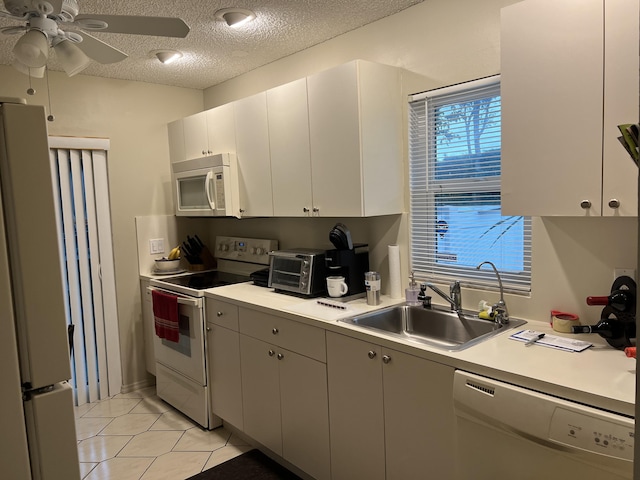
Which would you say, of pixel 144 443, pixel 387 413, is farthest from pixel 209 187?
pixel 387 413

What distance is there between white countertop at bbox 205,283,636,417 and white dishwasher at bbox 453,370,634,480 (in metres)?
0.03

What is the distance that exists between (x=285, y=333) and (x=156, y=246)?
2.01 metres

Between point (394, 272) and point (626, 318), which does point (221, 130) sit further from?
point (626, 318)

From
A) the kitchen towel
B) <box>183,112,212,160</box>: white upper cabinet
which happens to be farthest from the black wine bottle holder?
<box>183,112,212,160</box>: white upper cabinet

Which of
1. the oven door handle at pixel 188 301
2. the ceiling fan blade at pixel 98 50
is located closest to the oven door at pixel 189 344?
the oven door handle at pixel 188 301

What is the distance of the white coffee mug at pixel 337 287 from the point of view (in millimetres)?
2670

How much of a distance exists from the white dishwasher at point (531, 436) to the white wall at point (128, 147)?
3.03 metres

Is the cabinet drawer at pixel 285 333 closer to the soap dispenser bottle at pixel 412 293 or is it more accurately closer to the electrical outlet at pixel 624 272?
the soap dispenser bottle at pixel 412 293

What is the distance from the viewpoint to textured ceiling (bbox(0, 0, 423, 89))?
94.4 inches

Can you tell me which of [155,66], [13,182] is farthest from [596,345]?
[155,66]

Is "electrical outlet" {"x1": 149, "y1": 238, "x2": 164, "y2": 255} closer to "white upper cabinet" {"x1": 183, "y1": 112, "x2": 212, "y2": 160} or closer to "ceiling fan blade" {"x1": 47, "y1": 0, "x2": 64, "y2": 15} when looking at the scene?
"white upper cabinet" {"x1": 183, "y1": 112, "x2": 212, "y2": 160}

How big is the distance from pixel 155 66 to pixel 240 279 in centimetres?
172

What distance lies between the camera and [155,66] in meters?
3.44

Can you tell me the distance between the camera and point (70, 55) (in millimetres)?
2037
